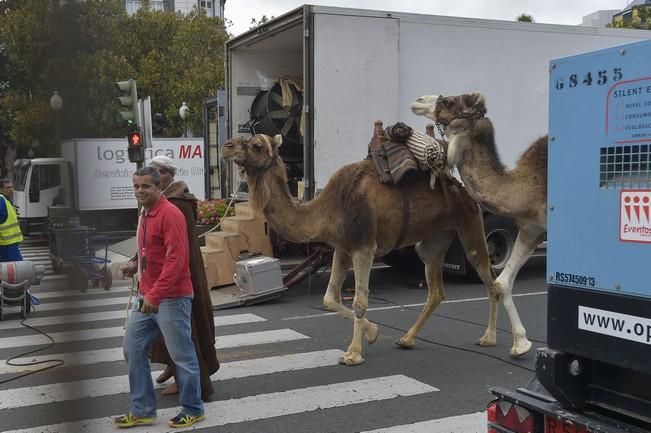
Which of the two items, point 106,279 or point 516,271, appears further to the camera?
point 106,279

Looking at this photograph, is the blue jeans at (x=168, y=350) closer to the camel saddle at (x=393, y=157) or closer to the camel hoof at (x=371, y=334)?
the camel hoof at (x=371, y=334)

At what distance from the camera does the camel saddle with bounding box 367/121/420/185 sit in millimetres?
7070

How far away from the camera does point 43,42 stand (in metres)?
1.59

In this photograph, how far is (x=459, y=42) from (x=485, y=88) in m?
0.82

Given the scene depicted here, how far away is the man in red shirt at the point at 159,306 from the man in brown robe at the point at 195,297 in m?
0.49

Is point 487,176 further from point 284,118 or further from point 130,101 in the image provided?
point 130,101

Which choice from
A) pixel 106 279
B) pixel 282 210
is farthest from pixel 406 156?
pixel 106 279

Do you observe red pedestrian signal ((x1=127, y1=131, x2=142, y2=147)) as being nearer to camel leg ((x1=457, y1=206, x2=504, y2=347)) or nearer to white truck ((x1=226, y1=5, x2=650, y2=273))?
white truck ((x1=226, y1=5, x2=650, y2=273))

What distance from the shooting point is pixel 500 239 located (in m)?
12.0

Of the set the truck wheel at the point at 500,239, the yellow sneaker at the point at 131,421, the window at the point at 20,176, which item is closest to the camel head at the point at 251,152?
the yellow sneaker at the point at 131,421

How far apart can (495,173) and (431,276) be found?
→ 1798 mm

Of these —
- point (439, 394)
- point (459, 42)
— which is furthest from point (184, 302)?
point (459, 42)

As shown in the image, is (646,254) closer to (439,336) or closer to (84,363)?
(84,363)

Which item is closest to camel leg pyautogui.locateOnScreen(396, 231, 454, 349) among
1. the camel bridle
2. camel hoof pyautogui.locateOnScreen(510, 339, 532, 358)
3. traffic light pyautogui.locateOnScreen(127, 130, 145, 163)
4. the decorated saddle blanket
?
the decorated saddle blanket
